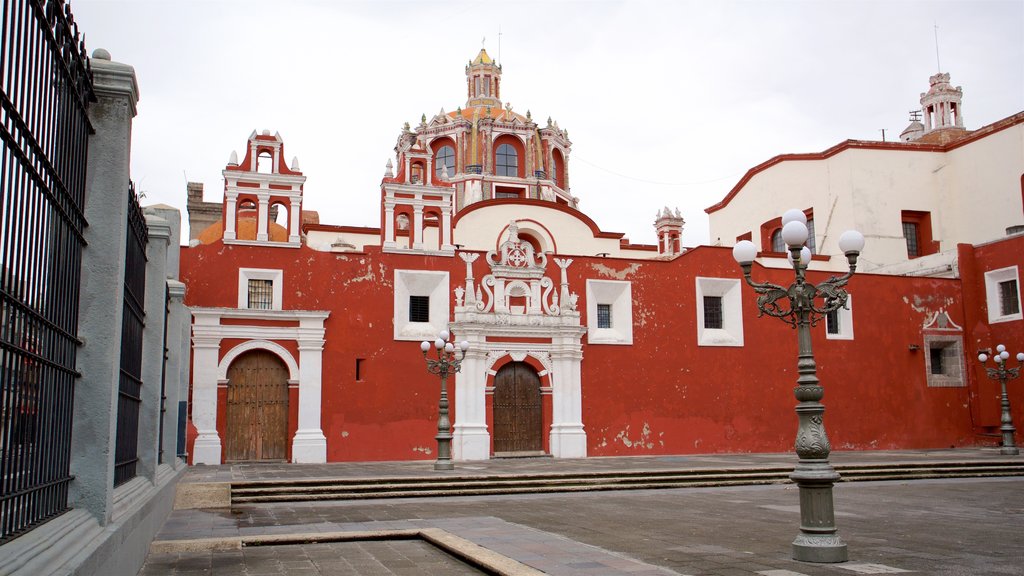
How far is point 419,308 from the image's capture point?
19828mm

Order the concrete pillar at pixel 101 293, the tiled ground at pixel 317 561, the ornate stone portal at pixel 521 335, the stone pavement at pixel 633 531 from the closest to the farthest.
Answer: the concrete pillar at pixel 101 293
the tiled ground at pixel 317 561
the stone pavement at pixel 633 531
the ornate stone portal at pixel 521 335

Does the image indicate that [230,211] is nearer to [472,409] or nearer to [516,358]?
[472,409]

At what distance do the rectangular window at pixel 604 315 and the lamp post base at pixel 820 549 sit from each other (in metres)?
14.7

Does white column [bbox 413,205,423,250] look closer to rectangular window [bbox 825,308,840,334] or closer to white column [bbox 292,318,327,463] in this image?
white column [bbox 292,318,327,463]

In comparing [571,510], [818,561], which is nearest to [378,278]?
[571,510]

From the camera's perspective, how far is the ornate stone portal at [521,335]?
19594mm

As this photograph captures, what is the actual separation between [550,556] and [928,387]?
19.6 meters

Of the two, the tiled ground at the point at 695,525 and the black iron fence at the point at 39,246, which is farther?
the tiled ground at the point at 695,525

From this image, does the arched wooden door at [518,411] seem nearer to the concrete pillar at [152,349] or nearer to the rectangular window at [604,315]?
the rectangular window at [604,315]

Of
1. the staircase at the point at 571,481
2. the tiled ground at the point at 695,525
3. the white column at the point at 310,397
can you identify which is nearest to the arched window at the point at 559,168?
the white column at the point at 310,397

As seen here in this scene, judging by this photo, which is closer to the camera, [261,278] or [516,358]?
[261,278]

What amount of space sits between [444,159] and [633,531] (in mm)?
25580

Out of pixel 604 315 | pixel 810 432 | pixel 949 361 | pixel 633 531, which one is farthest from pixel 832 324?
pixel 810 432

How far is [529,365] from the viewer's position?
797 inches
